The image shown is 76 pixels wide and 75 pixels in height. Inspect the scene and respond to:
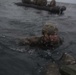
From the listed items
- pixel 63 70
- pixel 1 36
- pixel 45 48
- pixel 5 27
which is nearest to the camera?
pixel 63 70

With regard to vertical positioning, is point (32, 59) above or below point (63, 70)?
below

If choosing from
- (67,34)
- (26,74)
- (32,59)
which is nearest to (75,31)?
(67,34)

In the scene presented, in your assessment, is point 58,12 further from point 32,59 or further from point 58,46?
point 32,59

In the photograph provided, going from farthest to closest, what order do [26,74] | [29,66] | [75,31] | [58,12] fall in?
[58,12] → [75,31] → [29,66] → [26,74]

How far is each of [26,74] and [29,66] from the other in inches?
46.3

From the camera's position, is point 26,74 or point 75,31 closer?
point 26,74

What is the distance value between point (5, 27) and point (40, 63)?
29.3 ft

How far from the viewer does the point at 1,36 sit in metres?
18.5

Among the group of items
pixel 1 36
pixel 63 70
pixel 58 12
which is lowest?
pixel 58 12

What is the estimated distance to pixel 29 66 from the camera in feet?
45.3

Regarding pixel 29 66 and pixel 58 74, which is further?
pixel 29 66

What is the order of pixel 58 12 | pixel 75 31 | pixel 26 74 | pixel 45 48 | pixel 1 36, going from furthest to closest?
pixel 58 12 < pixel 75 31 < pixel 1 36 < pixel 45 48 < pixel 26 74

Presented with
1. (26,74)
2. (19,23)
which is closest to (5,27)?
(19,23)

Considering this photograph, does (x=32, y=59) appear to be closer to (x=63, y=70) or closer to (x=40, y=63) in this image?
(x=40, y=63)
